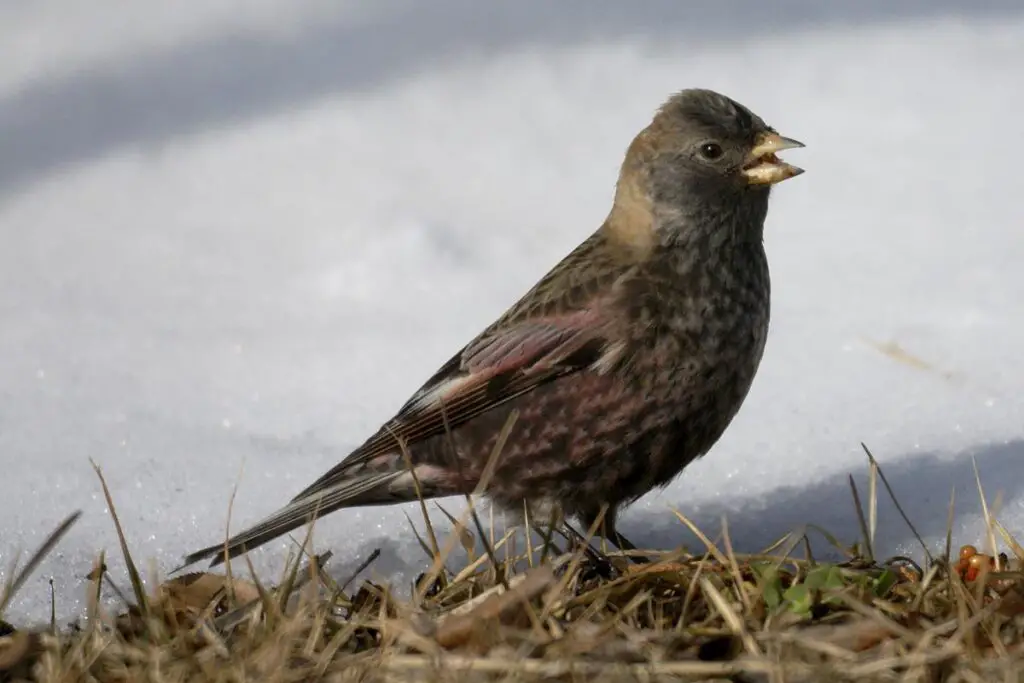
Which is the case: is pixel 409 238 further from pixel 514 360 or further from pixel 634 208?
pixel 514 360

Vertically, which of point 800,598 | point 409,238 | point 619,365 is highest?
point 409,238

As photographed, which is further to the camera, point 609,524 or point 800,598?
point 609,524

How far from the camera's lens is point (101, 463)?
4680 millimetres

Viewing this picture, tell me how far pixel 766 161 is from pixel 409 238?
5.72 ft

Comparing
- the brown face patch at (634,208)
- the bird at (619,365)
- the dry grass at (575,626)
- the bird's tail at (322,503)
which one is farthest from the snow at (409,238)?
the brown face patch at (634,208)

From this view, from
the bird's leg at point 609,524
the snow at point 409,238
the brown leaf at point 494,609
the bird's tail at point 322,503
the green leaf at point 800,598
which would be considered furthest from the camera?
the snow at point 409,238

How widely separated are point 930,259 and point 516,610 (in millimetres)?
3126

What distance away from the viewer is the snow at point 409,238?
4637mm

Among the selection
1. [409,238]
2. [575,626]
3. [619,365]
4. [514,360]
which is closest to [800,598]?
[575,626]

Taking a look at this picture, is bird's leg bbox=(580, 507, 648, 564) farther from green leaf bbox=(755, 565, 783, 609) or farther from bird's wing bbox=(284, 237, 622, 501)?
green leaf bbox=(755, 565, 783, 609)

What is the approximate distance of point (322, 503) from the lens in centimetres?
438

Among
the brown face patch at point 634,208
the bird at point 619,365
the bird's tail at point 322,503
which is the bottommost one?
the bird's tail at point 322,503

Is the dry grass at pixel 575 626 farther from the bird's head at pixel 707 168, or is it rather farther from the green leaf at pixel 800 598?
the bird's head at pixel 707 168

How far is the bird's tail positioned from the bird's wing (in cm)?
4
